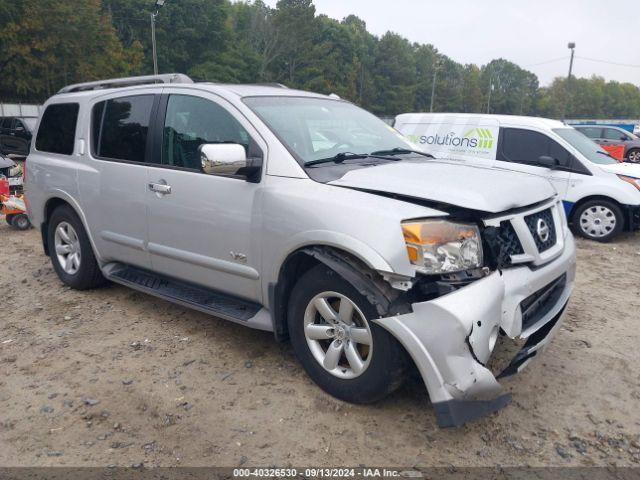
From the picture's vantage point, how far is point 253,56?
6184 centimetres

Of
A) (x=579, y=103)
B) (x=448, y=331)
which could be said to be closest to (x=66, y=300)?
(x=448, y=331)

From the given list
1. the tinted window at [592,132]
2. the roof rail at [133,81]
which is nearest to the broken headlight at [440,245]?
the roof rail at [133,81]

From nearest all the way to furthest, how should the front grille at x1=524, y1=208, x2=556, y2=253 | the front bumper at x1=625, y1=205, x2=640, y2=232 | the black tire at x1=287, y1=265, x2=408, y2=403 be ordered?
the black tire at x1=287, y1=265, x2=408, y2=403 → the front grille at x1=524, y1=208, x2=556, y2=253 → the front bumper at x1=625, y1=205, x2=640, y2=232

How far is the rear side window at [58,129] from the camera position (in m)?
4.91

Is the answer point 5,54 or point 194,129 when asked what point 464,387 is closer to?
point 194,129

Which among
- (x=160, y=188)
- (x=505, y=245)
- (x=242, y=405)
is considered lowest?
(x=242, y=405)

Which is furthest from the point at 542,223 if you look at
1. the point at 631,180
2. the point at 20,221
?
the point at 20,221

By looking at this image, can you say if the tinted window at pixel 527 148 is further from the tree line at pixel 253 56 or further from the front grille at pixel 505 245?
the tree line at pixel 253 56

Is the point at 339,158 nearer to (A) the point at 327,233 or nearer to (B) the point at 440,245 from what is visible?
(A) the point at 327,233

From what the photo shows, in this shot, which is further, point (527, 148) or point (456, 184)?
point (527, 148)

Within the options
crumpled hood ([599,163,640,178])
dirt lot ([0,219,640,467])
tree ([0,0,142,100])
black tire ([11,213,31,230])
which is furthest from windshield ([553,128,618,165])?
tree ([0,0,142,100])

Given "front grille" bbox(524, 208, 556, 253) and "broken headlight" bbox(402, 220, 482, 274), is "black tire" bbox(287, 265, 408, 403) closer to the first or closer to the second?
"broken headlight" bbox(402, 220, 482, 274)

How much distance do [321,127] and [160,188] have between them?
1277 mm

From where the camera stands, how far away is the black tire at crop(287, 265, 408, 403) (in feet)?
9.03
